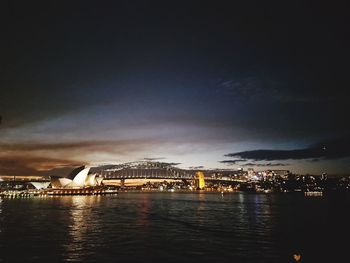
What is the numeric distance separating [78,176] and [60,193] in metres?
11.6

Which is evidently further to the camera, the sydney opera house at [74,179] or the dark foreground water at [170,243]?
the sydney opera house at [74,179]

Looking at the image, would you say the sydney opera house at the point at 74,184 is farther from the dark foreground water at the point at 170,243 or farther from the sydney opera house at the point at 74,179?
the dark foreground water at the point at 170,243

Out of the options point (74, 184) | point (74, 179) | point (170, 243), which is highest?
point (74, 179)

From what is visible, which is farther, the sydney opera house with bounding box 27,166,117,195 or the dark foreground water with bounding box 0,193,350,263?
the sydney opera house with bounding box 27,166,117,195

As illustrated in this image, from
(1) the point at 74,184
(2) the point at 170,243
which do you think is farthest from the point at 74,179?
(2) the point at 170,243

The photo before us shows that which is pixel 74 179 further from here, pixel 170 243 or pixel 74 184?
pixel 170 243

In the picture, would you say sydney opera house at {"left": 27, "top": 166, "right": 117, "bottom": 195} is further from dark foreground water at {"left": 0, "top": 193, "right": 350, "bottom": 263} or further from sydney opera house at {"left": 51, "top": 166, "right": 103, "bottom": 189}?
dark foreground water at {"left": 0, "top": 193, "right": 350, "bottom": 263}

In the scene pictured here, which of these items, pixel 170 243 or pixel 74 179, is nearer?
pixel 170 243

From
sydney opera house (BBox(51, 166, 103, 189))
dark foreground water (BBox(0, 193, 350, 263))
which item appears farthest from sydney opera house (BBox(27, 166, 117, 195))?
dark foreground water (BBox(0, 193, 350, 263))

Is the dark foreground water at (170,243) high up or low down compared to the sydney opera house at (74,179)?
down

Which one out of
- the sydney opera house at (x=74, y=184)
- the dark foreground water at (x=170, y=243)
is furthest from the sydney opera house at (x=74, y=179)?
the dark foreground water at (x=170, y=243)

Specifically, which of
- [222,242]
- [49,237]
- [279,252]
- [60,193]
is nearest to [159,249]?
[222,242]

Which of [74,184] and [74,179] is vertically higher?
[74,179]

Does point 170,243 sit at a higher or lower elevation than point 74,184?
lower
